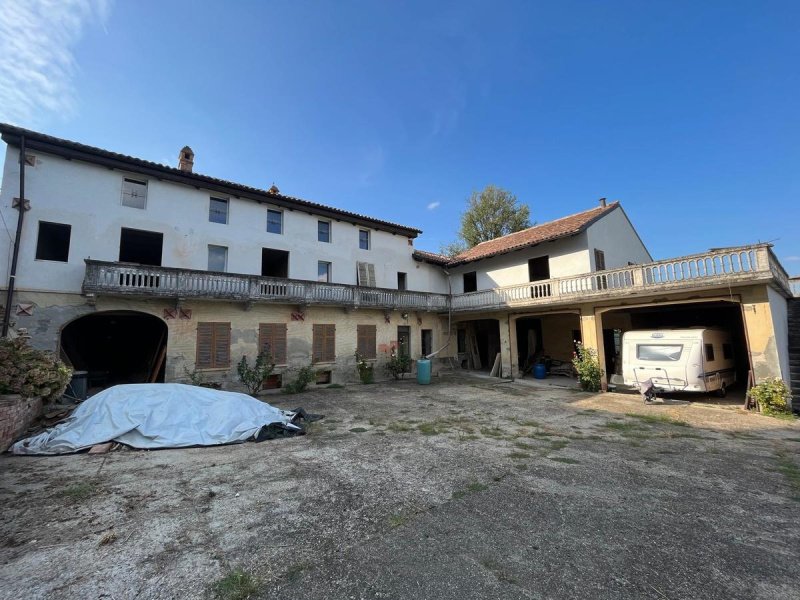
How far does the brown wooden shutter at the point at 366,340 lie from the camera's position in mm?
16828

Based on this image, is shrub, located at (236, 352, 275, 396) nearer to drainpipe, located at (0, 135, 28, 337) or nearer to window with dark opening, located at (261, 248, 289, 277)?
window with dark opening, located at (261, 248, 289, 277)

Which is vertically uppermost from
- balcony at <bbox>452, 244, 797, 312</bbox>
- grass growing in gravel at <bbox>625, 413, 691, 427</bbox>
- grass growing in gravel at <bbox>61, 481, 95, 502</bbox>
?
balcony at <bbox>452, 244, 797, 312</bbox>

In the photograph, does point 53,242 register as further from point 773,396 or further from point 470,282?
point 773,396

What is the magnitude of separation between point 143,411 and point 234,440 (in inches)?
79.6

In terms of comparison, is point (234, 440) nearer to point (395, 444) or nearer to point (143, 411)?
point (143, 411)

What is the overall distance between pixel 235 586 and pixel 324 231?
16.3 metres

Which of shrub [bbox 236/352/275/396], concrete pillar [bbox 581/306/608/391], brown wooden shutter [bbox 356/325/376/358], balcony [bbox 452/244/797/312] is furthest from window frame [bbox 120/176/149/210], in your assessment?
concrete pillar [bbox 581/306/608/391]

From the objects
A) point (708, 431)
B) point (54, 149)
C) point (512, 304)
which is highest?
point (54, 149)

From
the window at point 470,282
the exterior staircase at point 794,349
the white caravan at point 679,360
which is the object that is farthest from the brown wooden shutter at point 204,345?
the exterior staircase at point 794,349

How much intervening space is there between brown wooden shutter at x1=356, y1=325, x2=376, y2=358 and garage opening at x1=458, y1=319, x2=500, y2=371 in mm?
6675

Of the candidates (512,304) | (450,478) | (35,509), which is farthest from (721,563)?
(512,304)

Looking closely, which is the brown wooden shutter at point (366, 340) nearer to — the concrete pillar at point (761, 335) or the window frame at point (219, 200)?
the window frame at point (219, 200)

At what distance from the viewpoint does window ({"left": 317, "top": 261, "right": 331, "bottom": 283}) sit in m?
17.1

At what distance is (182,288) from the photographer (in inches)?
480
